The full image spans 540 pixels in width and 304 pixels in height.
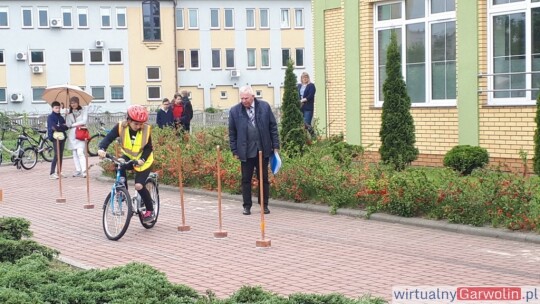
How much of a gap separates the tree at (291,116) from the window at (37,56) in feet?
170

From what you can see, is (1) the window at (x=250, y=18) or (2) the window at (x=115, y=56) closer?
(2) the window at (x=115, y=56)

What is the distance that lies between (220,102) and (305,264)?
63.0 metres

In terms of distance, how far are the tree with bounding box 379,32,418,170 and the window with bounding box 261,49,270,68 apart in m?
57.5

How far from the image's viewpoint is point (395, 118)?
55.5 ft

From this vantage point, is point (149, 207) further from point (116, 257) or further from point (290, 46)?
point (290, 46)

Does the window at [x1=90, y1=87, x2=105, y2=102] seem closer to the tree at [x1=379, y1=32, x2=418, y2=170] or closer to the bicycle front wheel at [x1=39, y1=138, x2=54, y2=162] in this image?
the bicycle front wheel at [x1=39, y1=138, x2=54, y2=162]

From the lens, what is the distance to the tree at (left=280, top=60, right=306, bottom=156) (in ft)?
63.2

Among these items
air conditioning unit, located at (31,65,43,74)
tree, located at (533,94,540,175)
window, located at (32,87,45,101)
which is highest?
air conditioning unit, located at (31,65,43,74)

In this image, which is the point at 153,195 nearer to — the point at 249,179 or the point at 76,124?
the point at 249,179

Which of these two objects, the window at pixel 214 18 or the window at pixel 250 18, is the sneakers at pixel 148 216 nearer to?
the window at pixel 214 18

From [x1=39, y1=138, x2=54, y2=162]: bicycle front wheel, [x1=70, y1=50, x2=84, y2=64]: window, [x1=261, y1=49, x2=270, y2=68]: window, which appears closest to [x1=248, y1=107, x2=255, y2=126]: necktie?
[x1=39, y1=138, x2=54, y2=162]: bicycle front wheel

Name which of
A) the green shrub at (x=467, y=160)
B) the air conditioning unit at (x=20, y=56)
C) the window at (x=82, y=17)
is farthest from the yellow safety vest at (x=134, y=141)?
the window at (x=82, y=17)

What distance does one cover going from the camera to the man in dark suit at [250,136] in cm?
1452

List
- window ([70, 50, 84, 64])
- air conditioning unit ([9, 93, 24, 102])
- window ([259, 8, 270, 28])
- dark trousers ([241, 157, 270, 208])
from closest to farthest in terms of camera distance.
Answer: dark trousers ([241, 157, 270, 208]) < air conditioning unit ([9, 93, 24, 102]) < window ([70, 50, 84, 64]) < window ([259, 8, 270, 28])
